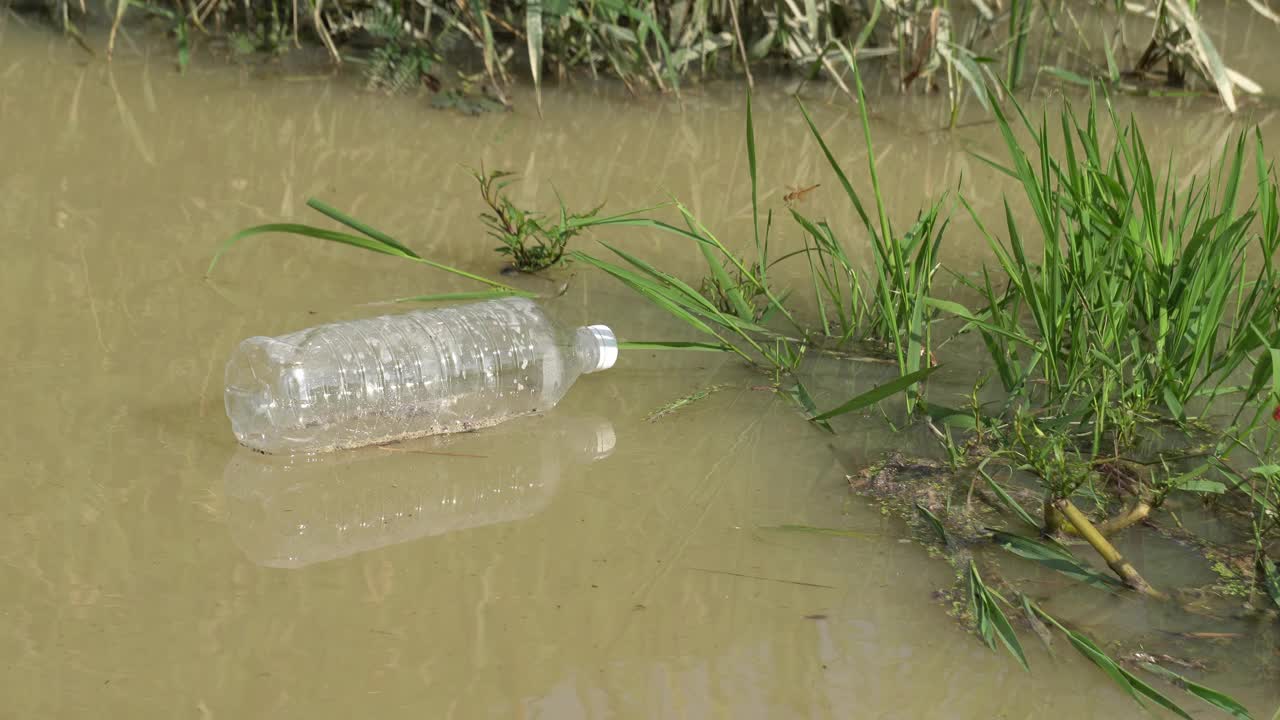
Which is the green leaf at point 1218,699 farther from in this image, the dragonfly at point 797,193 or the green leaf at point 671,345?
the dragonfly at point 797,193

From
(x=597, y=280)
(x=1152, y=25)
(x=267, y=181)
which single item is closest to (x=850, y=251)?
(x=597, y=280)

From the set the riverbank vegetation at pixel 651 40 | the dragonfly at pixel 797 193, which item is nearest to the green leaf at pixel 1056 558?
the dragonfly at pixel 797 193

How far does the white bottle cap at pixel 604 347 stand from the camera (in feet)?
7.71

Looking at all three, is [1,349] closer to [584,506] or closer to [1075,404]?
[584,506]

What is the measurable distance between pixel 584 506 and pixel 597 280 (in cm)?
87

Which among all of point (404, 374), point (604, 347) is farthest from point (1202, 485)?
point (404, 374)

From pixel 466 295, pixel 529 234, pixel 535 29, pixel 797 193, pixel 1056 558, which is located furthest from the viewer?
pixel 535 29

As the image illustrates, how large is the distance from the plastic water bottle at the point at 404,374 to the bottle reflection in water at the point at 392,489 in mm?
54

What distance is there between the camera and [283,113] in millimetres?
3648

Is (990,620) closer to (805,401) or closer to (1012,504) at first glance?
(1012,504)

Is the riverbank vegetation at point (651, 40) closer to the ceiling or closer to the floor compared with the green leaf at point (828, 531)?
closer to the ceiling

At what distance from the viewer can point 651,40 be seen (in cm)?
408

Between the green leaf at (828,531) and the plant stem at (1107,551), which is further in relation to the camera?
the green leaf at (828,531)

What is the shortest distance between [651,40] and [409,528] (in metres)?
2.46
